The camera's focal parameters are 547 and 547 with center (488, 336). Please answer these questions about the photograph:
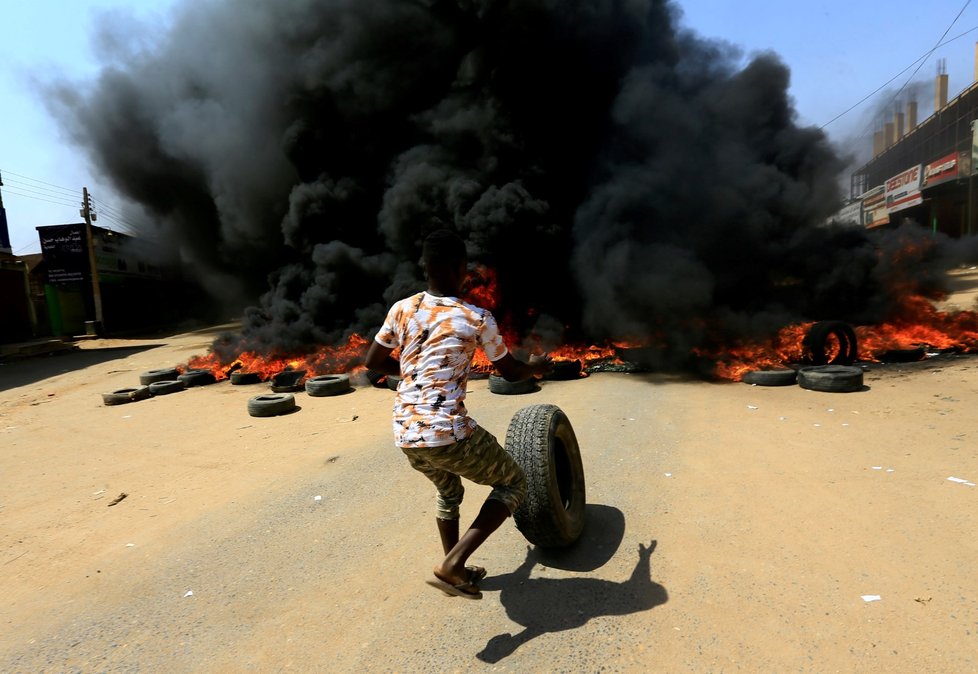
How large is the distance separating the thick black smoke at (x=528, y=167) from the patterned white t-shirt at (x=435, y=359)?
876 centimetres

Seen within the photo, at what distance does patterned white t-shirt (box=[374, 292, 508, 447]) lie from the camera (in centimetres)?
257

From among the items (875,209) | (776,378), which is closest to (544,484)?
(776,378)

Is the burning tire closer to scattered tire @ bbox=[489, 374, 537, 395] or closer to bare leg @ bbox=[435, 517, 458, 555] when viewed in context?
scattered tire @ bbox=[489, 374, 537, 395]

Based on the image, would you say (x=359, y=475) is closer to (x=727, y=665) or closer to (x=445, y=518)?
(x=445, y=518)

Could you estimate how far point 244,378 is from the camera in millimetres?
11727

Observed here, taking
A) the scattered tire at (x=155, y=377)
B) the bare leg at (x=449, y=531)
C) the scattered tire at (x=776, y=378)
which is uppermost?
the bare leg at (x=449, y=531)

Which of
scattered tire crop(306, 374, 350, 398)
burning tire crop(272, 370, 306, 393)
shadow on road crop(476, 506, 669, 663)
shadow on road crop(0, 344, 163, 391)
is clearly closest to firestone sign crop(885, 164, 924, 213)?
scattered tire crop(306, 374, 350, 398)

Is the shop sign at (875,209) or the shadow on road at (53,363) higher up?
the shop sign at (875,209)

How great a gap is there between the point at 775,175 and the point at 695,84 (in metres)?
5.41

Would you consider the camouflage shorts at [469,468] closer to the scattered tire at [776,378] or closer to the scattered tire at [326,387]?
the scattered tire at [776,378]

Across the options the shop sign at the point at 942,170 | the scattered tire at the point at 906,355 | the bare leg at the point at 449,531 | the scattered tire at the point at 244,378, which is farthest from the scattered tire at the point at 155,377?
the shop sign at the point at 942,170

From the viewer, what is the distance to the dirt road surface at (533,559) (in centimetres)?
253

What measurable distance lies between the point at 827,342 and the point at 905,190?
107 ft

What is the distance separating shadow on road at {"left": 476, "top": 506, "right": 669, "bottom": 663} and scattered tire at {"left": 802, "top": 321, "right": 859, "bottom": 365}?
26.5ft
